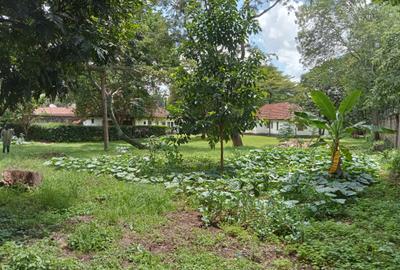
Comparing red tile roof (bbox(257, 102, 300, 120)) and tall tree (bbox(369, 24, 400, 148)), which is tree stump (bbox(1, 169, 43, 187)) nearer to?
tall tree (bbox(369, 24, 400, 148))

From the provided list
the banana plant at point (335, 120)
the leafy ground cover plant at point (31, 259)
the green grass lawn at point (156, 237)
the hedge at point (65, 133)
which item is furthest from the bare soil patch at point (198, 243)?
the hedge at point (65, 133)

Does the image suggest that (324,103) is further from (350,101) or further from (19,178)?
(19,178)

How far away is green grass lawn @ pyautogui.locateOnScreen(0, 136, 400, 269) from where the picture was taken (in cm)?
403

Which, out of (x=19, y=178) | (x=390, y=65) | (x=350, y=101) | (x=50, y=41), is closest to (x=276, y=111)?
(x=390, y=65)

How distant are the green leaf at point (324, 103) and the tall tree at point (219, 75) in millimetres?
1564

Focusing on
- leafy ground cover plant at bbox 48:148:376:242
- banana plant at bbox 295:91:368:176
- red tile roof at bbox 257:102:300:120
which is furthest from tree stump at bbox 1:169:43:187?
red tile roof at bbox 257:102:300:120

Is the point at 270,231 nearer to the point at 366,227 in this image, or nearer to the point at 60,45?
the point at 366,227

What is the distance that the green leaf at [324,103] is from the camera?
→ 8.38 meters

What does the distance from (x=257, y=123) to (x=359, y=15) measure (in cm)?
1698

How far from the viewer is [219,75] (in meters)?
9.51

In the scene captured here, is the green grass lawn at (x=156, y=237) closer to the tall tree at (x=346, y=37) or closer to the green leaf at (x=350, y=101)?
the green leaf at (x=350, y=101)

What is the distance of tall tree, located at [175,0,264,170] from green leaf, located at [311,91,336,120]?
1564 millimetres

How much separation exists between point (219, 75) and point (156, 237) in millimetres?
5549

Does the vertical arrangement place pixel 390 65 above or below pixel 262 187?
above
